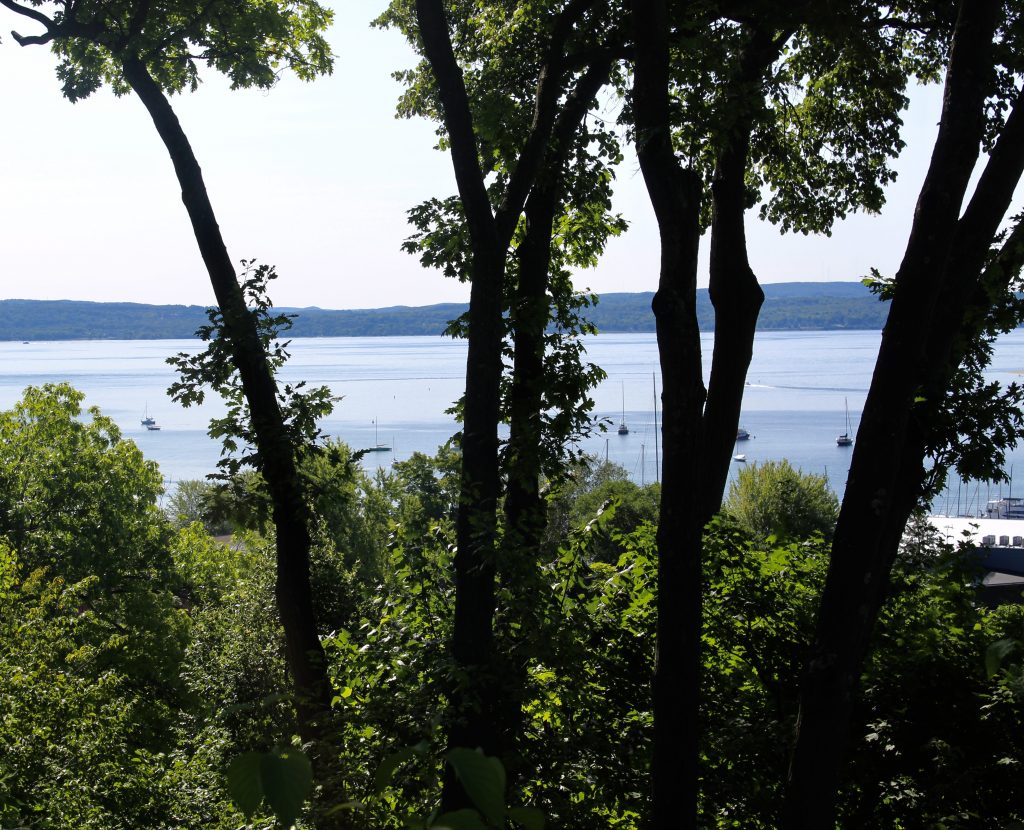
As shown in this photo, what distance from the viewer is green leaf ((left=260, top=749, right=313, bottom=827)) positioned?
1047 mm

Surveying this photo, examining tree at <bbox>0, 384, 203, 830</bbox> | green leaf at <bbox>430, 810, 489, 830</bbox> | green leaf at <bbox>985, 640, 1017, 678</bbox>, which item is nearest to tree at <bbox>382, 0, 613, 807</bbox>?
green leaf at <bbox>985, 640, 1017, 678</bbox>

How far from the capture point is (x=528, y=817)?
3.97 ft

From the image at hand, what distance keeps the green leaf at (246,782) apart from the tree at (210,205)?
21.1 feet

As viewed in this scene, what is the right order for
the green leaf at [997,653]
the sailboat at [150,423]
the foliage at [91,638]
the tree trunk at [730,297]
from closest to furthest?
the green leaf at [997,653], the tree trunk at [730,297], the foliage at [91,638], the sailboat at [150,423]

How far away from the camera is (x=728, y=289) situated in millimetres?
8781

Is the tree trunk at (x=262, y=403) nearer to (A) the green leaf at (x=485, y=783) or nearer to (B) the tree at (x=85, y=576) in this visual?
(B) the tree at (x=85, y=576)

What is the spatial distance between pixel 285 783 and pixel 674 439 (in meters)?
4.96

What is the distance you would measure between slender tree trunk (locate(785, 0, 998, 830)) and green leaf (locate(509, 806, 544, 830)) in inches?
174

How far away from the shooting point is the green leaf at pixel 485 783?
1091 millimetres

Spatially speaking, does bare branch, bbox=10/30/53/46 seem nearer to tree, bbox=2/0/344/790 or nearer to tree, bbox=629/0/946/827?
tree, bbox=2/0/344/790

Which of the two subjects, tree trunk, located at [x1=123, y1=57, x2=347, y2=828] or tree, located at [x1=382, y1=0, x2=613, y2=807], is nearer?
tree, located at [x1=382, y1=0, x2=613, y2=807]

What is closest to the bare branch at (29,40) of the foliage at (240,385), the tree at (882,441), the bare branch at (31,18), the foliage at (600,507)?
the bare branch at (31,18)

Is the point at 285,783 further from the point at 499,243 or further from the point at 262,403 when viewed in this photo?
the point at 262,403

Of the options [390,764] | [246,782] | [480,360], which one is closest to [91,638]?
[480,360]
